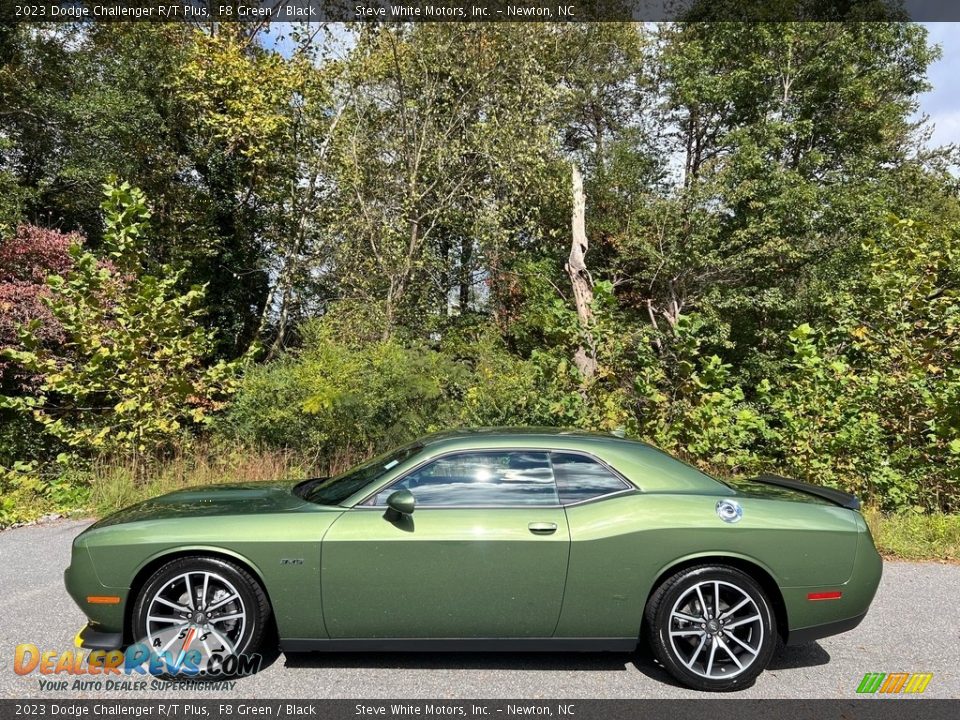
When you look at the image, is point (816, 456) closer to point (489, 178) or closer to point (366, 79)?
point (489, 178)

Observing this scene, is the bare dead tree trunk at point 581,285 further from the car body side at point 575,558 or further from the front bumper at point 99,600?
the front bumper at point 99,600

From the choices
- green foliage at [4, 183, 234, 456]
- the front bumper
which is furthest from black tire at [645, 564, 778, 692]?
green foliage at [4, 183, 234, 456]

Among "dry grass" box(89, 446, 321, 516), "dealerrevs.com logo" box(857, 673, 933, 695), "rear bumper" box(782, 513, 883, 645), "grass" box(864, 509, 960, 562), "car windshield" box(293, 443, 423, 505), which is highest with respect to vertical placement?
"car windshield" box(293, 443, 423, 505)

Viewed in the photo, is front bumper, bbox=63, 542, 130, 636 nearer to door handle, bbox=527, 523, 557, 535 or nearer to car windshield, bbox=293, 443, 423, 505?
car windshield, bbox=293, 443, 423, 505

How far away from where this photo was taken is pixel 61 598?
4969 mm

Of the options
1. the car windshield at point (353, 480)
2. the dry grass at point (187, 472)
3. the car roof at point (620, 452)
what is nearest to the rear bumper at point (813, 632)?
the car roof at point (620, 452)

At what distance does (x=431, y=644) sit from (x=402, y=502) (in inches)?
31.1

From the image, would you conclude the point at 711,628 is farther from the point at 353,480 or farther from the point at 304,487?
the point at 304,487

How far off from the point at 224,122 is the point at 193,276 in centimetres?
426

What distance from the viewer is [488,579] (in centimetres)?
370

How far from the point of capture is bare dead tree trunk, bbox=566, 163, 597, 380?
866 cm

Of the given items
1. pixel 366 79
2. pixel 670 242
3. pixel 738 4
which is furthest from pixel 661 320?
pixel 366 79

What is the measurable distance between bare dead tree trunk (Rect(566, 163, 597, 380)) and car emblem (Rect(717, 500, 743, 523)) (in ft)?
15.1

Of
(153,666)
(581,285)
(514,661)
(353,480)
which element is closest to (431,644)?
(514,661)
